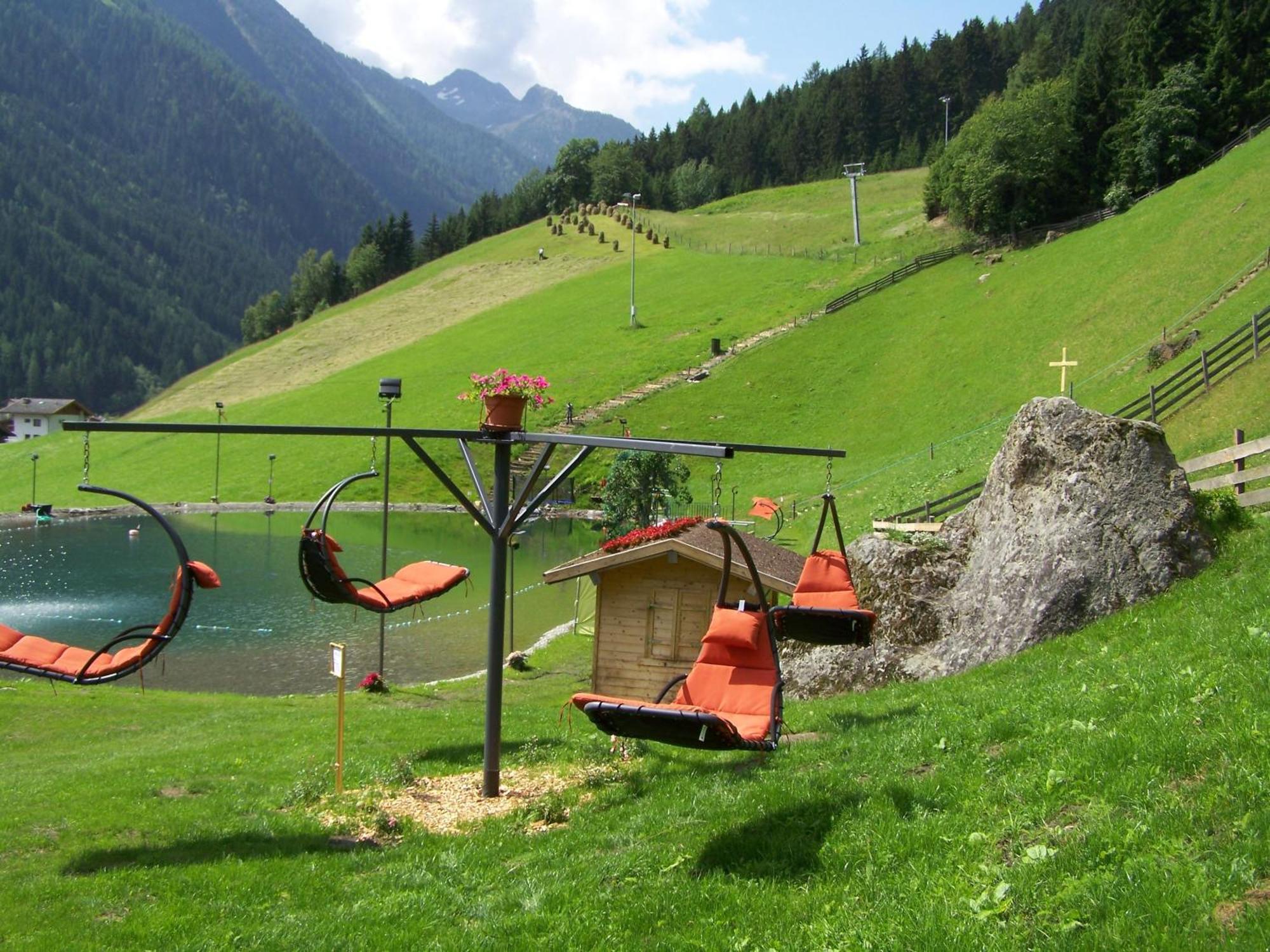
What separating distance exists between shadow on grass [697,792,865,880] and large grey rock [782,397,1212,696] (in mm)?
5862

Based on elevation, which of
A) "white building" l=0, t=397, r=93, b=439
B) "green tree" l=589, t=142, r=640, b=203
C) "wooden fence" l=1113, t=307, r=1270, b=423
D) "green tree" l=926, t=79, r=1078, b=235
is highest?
"green tree" l=589, t=142, r=640, b=203

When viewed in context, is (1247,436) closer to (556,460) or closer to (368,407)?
(556,460)

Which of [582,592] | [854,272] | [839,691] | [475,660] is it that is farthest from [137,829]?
[854,272]

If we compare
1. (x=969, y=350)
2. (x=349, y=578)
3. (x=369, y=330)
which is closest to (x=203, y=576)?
(x=349, y=578)

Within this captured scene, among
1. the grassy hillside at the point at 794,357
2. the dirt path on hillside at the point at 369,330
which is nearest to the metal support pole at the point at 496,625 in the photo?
the grassy hillside at the point at 794,357

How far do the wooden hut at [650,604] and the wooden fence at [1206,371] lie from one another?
1164cm

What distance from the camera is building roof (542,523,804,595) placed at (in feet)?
63.5

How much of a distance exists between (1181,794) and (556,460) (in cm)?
5204

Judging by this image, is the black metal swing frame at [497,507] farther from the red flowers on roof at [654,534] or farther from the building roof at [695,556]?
the red flowers on roof at [654,534]

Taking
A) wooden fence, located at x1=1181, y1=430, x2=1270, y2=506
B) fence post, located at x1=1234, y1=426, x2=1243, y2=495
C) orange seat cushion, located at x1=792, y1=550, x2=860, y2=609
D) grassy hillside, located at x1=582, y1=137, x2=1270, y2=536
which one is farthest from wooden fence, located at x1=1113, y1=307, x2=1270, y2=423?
orange seat cushion, located at x1=792, y1=550, x2=860, y2=609

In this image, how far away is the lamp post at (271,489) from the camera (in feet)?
195

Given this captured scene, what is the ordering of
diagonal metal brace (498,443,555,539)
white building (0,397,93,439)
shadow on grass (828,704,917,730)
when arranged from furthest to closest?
white building (0,397,93,439), shadow on grass (828,704,917,730), diagonal metal brace (498,443,555,539)

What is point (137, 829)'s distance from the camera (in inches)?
342

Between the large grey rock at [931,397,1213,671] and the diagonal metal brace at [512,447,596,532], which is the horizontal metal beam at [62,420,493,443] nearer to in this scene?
the diagonal metal brace at [512,447,596,532]
